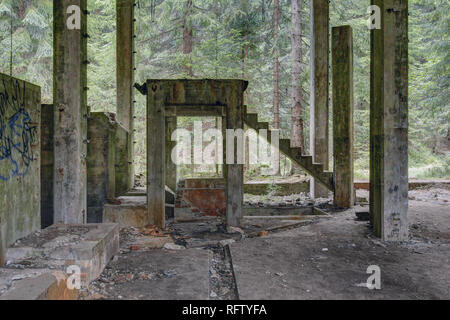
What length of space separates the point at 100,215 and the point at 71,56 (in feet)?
12.1

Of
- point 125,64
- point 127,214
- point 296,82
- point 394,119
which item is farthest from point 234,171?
point 296,82

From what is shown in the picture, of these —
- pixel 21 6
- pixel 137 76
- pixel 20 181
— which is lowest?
pixel 20 181

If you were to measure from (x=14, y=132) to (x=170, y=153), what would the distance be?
7.01 m

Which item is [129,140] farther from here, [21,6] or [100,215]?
[21,6]

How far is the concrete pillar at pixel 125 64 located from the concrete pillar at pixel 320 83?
588cm

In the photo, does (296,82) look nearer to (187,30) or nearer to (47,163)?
(187,30)

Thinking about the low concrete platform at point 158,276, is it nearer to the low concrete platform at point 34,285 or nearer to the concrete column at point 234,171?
the low concrete platform at point 34,285

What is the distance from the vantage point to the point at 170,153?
11773 millimetres

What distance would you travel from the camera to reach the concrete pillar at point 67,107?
5918 millimetres

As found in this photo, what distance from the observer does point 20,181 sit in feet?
16.2

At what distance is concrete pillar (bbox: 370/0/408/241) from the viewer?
6.01m

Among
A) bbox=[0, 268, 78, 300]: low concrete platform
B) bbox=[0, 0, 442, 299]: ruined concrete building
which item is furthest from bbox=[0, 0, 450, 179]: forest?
bbox=[0, 268, 78, 300]: low concrete platform
